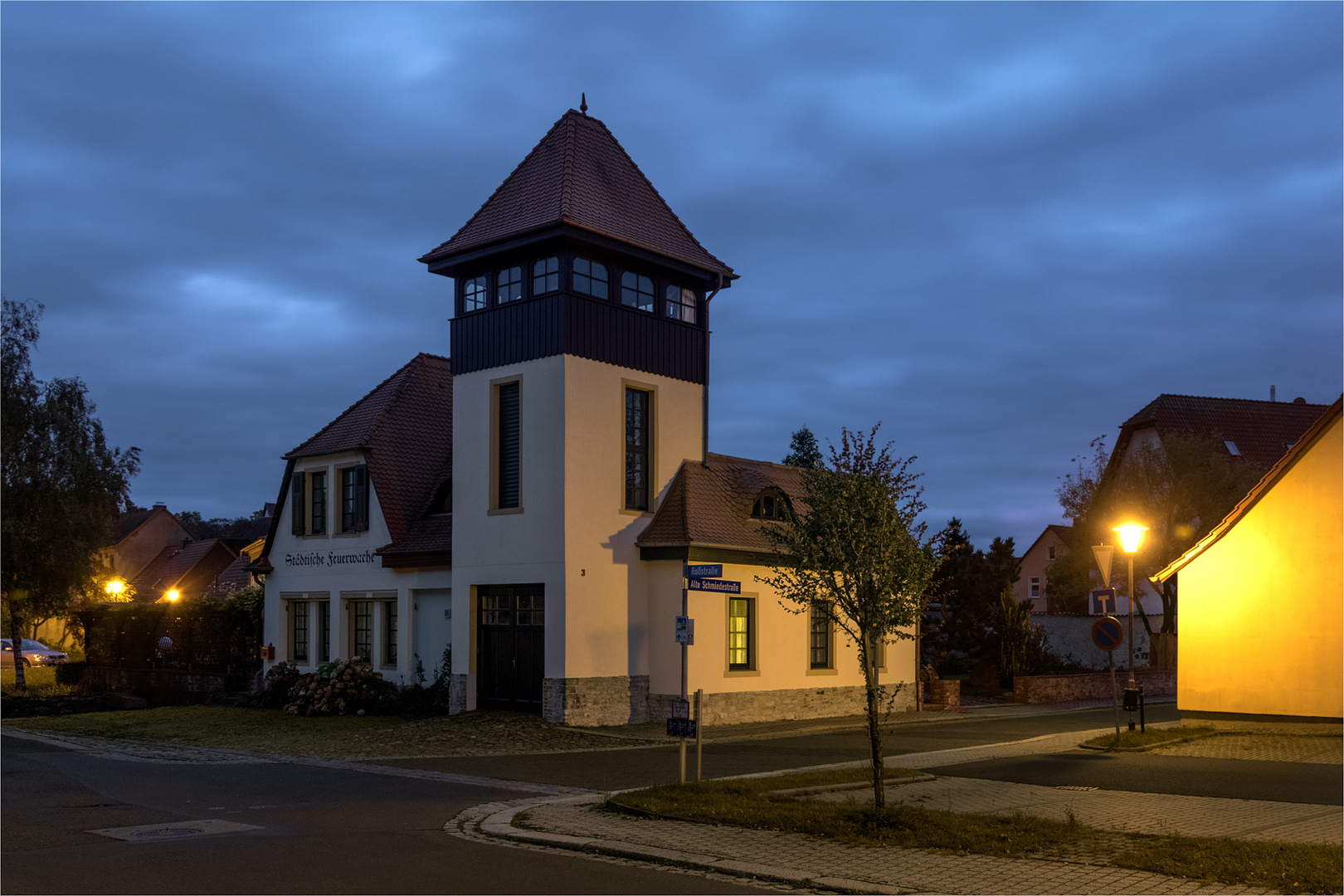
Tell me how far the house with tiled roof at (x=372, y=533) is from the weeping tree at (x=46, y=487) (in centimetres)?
904

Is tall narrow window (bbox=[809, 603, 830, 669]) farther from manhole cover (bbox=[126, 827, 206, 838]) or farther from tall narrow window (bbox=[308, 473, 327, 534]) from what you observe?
manhole cover (bbox=[126, 827, 206, 838])

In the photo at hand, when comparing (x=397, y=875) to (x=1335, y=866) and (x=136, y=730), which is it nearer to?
(x=1335, y=866)

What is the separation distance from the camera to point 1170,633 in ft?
129

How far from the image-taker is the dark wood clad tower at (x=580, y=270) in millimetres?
24641

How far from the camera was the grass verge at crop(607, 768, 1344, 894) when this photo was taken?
900cm

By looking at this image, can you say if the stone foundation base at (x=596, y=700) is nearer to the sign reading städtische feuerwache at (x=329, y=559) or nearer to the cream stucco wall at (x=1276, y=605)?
the sign reading städtische feuerwache at (x=329, y=559)

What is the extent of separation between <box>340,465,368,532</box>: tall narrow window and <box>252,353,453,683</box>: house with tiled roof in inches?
1.1

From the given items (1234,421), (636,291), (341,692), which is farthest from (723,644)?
(1234,421)

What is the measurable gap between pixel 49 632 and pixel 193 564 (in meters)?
9.50

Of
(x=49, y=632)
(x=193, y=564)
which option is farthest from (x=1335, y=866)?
(x=49, y=632)

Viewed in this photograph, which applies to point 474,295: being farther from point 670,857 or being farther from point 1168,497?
point 1168,497

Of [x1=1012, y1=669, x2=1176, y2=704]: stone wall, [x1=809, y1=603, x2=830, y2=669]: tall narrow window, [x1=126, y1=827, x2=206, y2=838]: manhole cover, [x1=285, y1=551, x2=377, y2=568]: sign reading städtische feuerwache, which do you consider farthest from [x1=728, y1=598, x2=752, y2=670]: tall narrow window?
[x1=126, y1=827, x2=206, y2=838]: manhole cover

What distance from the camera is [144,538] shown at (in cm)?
8512

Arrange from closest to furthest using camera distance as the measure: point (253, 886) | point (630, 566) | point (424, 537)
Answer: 1. point (253, 886)
2. point (630, 566)
3. point (424, 537)
